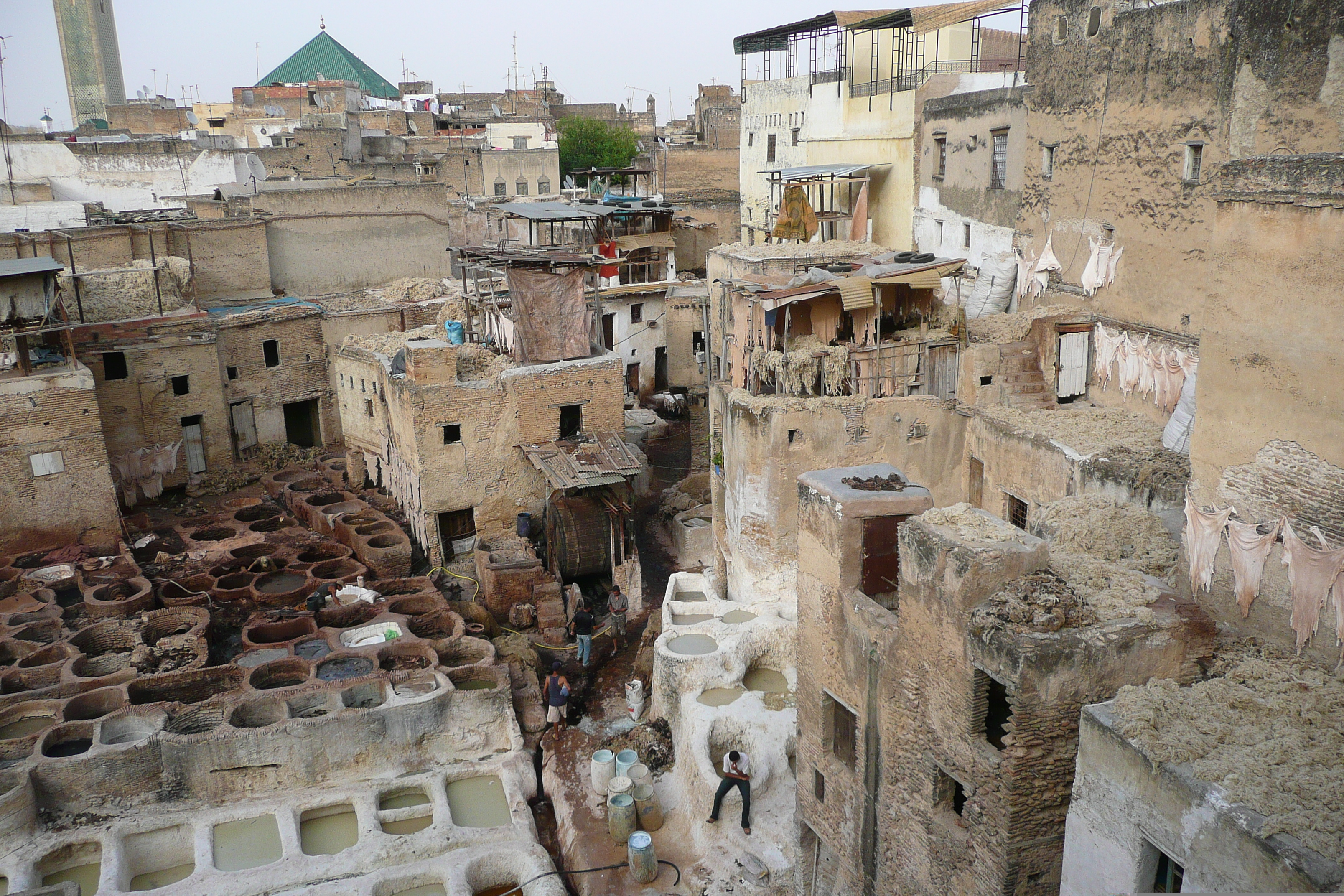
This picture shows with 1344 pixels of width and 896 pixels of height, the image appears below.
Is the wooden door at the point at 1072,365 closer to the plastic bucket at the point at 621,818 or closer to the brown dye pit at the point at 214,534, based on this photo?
the plastic bucket at the point at 621,818

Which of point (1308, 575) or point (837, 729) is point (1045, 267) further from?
point (837, 729)

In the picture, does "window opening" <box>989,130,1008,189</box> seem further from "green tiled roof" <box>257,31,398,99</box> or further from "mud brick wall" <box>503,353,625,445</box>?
"green tiled roof" <box>257,31,398,99</box>

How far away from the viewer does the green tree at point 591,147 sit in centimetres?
5912

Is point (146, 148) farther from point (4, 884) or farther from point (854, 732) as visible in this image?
point (854, 732)

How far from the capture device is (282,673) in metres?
17.5

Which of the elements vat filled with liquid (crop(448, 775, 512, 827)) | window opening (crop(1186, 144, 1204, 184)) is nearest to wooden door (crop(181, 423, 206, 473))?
vat filled with liquid (crop(448, 775, 512, 827))

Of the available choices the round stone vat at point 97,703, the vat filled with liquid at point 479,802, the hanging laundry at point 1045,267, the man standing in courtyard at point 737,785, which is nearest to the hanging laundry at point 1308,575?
the man standing in courtyard at point 737,785

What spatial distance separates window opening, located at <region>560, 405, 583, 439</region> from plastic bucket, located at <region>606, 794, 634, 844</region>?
9378 millimetres

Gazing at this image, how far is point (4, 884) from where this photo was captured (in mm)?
13617

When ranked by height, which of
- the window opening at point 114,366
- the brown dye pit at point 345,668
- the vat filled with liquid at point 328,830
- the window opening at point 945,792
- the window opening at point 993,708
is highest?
the window opening at point 114,366

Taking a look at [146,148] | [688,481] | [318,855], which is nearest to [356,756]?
[318,855]

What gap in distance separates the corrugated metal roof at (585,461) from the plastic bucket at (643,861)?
7.70 m

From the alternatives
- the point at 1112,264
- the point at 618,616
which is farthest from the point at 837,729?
the point at 1112,264

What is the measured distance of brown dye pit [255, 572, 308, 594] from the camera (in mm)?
20625
